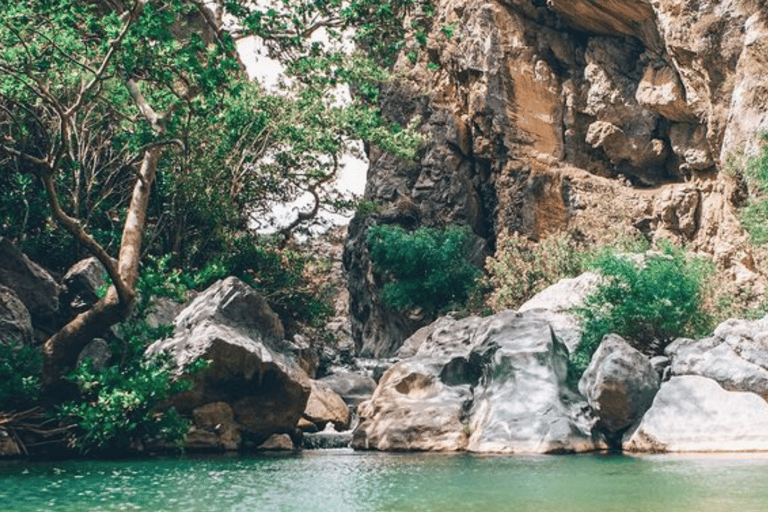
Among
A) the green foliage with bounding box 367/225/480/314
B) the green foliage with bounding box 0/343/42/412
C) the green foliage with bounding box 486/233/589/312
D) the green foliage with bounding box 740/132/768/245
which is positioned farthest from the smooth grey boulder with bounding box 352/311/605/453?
the green foliage with bounding box 367/225/480/314

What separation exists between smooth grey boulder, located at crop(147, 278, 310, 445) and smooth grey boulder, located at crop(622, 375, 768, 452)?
213 inches

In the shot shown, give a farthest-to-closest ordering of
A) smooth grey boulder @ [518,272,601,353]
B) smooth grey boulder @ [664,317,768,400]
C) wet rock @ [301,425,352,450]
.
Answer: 1. smooth grey boulder @ [518,272,601,353]
2. wet rock @ [301,425,352,450]
3. smooth grey boulder @ [664,317,768,400]

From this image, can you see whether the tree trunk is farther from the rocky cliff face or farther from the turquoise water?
the rocky cliff face

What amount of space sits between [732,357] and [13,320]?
34.6ft

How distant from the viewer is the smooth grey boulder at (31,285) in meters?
12.3

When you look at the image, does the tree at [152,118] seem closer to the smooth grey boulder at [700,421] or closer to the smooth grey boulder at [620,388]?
the smooth grey boulder at [620,388]

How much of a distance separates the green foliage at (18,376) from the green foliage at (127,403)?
49cm

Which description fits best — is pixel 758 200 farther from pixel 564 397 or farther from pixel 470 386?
pixel 470 386

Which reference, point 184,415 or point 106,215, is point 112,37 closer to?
point 184,415

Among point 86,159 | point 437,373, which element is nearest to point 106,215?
point 86,159

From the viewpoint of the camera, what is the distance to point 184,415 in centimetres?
1226

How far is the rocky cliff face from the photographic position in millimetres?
24359

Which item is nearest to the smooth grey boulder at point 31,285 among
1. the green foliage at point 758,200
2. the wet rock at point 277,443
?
the wet rock at point 277,443

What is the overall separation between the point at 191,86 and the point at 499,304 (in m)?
17.5
